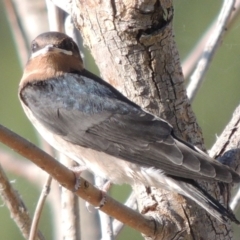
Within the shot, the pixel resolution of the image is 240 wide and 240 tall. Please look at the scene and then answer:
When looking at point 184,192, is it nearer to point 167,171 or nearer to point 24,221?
point 167,171

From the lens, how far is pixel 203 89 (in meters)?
6.08

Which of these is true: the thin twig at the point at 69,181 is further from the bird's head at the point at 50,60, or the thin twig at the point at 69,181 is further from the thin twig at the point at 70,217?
the bird's head at the point at 50,60

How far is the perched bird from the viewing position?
7.30 ft

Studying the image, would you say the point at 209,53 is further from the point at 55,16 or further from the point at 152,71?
the point at 55,16

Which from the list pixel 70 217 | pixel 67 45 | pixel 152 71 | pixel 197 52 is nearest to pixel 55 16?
pixel 67 45

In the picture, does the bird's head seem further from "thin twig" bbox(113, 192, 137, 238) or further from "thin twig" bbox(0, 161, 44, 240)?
"thin twig" bbox(0, 161, 44, 240)

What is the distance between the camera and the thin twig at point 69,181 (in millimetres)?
1867

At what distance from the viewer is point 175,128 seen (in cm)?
248

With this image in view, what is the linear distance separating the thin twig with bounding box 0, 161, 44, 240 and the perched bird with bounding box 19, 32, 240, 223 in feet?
1.29

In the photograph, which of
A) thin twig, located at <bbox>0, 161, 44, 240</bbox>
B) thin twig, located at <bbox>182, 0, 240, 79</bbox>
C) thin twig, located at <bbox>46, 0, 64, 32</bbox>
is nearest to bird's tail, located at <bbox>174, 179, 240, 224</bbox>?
thin twig, located at <bbox>0, 161, 44, 240</bbox>

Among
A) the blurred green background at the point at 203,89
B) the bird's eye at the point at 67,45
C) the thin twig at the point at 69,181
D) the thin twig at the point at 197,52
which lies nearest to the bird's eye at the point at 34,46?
the bird's eye at the point at 67,45

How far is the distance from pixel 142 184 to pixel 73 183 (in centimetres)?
51

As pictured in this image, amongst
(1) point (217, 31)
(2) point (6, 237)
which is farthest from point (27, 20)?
(2) point (6, 237)

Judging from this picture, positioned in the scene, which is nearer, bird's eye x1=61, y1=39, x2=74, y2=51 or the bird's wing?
the bird's wing
